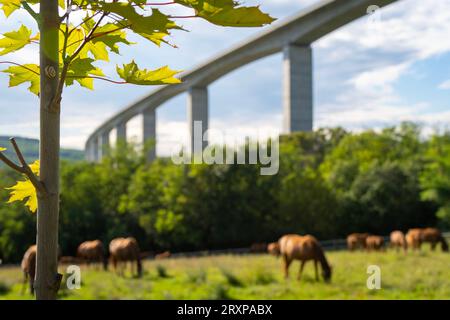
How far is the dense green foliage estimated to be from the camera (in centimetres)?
3156

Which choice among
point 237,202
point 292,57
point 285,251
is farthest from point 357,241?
point 292,57

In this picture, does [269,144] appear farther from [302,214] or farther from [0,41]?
[0,41]

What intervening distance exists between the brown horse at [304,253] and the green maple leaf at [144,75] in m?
12.3

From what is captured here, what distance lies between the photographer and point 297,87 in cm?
3106

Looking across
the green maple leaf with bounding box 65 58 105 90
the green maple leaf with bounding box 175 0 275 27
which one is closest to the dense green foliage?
the green maple leaf with bounding box 65 58 105 90

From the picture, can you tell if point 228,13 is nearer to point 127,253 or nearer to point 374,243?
point 127,253

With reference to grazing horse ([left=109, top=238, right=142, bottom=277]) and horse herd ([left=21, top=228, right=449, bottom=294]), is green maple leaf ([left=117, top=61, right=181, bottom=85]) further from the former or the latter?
grazing horse ([left=109, top=238, right=142, bottom=277])

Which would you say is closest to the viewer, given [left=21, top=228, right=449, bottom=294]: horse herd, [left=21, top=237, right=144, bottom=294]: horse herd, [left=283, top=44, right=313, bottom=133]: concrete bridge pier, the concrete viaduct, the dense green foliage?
[left=21, top=237, right=144, bottom=294]: horse herd

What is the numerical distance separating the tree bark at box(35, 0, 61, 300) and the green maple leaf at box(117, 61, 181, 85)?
0.57 ft

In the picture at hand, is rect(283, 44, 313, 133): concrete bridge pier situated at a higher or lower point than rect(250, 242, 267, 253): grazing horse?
higher

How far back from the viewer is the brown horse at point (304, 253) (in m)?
12.9

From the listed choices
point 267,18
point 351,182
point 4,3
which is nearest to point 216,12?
point 267,18

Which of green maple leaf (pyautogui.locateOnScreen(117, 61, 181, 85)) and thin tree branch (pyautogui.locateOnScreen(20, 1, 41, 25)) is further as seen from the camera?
green maple leaf (pyautogui.locateOnScreen(117, 61, 181, 85))
